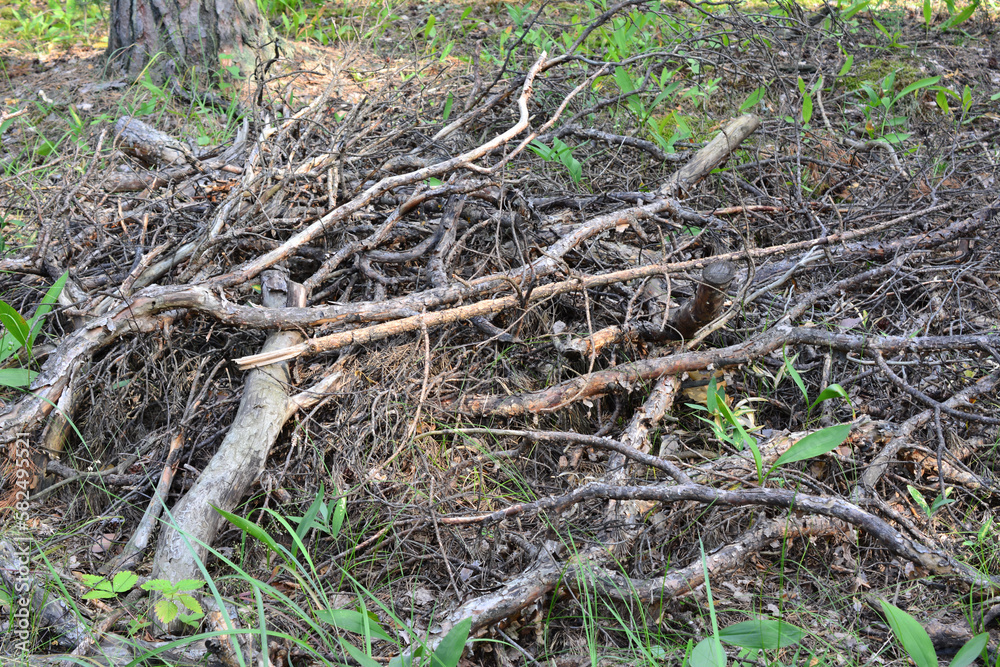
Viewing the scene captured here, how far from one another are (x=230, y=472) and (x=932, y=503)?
2034 millimetres

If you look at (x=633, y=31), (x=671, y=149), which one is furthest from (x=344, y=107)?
(x=633, y=31)

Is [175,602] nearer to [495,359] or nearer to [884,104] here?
[495,359]

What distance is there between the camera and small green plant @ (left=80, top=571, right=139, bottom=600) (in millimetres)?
1505

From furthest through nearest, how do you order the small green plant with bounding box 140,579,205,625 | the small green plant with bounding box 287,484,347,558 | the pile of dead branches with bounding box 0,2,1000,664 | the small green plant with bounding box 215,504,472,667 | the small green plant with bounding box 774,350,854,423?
the small green plant with bounding box 774,350,854,423, the pile of dead branches with bounding box 0,2,1000,664, the small green plant with bounding box 287,484,347,558, the small green plant with bounding box 140,579,205,625, the small green plant with bounding box 215,504,472,667

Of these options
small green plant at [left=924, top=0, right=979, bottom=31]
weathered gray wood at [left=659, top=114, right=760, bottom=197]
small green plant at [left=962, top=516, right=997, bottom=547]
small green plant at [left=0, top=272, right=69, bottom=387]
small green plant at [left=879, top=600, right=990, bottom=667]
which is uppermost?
A: small green plant at [left=924, top=0, right=979, bottom=31]

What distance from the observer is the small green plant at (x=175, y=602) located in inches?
56.2

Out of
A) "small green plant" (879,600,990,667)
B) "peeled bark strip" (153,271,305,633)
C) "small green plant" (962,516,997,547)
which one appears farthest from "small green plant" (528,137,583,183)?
"small green plant" (879,600,990,667)

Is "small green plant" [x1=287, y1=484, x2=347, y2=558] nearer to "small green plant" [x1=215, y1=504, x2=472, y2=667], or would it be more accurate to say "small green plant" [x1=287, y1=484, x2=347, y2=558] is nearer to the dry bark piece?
"small green plant" [x1=215, y1=504, x2=472, y2=667]

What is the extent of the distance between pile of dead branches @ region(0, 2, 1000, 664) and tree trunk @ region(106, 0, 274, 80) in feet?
4.54

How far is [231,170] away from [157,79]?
201cm

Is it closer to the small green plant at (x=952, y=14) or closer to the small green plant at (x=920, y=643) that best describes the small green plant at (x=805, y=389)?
the small green plant at (x=920, y=643)

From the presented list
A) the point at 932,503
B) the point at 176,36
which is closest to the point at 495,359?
the point at 932,503

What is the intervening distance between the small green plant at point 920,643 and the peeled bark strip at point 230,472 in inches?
61.2

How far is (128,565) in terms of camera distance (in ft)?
5.57
